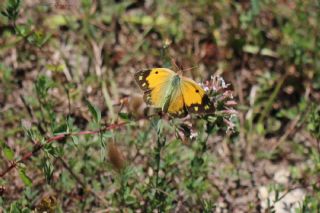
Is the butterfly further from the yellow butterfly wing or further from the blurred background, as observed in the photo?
the blurred background

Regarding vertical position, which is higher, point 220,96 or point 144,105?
point 220,96

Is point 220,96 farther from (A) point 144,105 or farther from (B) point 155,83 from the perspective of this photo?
(A) point 144,105

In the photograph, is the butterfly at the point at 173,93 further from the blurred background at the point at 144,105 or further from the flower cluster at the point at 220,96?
the blurred background at the point at 144,105

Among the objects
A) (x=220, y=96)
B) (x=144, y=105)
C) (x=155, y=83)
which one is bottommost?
(x=144, y=105)

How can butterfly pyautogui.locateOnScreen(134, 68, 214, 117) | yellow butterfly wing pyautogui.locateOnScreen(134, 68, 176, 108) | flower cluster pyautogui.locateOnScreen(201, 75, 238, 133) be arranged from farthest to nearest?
flower cluster pyautogui.locateOnScreen(201, 75, 238, 133), yellow butterfly wing pyautogui.locateOnScreen(134, 68, 176, 108), butterfly pyautogui.locateOnScreen(134, 68, 214, 117)

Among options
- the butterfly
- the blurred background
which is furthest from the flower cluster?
the blurred background

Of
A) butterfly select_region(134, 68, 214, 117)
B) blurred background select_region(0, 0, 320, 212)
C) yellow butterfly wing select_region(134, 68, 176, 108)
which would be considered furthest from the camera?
blurred background select_region(0, 0, 320, 212)

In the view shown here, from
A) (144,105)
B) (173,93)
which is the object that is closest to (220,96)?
(173,93)
